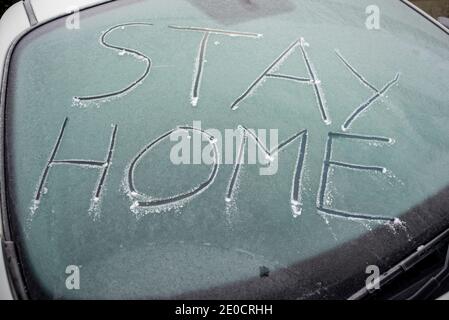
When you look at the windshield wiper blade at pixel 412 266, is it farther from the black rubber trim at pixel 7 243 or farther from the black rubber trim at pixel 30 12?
the black rubber trim at pixel 30 12

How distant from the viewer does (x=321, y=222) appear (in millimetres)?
1298

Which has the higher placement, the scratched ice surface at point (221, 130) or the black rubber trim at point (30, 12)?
the black rubber trim at point (30, 12)

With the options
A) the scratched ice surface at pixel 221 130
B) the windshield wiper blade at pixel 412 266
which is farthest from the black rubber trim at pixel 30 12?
the windshield wiper blade at pixel 412 266

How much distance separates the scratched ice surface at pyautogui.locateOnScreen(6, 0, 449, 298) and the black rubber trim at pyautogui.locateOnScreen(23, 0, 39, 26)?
11 cm

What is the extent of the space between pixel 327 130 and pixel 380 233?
1.15 feet

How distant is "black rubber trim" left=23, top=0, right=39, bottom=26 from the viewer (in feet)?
6.46

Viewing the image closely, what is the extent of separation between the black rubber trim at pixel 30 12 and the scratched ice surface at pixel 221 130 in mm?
106

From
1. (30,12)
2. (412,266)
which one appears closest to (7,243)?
(412,266)

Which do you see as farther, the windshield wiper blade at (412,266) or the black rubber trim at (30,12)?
the black rubber trim at (30,12)

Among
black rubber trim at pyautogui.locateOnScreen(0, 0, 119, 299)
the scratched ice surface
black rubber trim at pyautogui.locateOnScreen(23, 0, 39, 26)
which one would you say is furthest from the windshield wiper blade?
black rubber trim at pyautogui.locateOnScreen(23, 0, 39, 26)

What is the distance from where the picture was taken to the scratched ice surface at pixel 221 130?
1.23 meters
